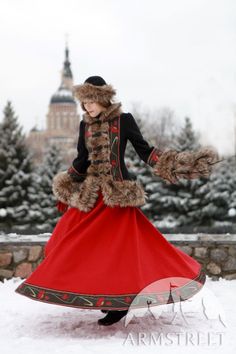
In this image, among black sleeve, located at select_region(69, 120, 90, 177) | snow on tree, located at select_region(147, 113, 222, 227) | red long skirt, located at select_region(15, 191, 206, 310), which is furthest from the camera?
snow on tree, located at select_region(147, 113, 222, 227)

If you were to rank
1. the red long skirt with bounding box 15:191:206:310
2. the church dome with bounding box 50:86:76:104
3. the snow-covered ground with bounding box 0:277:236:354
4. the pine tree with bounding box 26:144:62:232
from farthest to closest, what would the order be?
the church dome with bounding box 50:86:76:104, the pine tree with bounding box 26:144:62:232, the red long skirt with bounding box 15:191:206:310, the snow-covered ground with bounding box 0:277:236:354

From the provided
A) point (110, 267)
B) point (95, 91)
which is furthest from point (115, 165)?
point (110, 267)

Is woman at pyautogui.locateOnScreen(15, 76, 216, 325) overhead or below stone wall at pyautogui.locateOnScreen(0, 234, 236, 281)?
overhead

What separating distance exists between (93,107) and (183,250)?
8.76 feet

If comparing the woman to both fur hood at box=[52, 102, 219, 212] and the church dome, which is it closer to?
fur hood at box=[52, 102, 219, 212]

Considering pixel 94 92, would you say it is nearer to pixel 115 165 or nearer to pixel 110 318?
pixel 115 165

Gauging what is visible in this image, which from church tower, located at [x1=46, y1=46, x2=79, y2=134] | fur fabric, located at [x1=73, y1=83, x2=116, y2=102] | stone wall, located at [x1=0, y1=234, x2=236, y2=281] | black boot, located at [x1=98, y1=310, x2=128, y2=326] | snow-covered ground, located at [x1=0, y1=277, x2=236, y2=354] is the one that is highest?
church tower, located at [x1=46, y1=46, x2=79, y2=134]

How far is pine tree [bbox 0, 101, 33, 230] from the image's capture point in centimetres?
1816

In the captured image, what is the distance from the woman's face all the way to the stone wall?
2.35m

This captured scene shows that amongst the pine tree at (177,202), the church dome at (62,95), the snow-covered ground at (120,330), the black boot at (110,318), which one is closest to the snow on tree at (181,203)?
the pine tree at (177,202)

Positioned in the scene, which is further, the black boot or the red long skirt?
the black boot

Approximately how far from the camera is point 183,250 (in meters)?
6.23

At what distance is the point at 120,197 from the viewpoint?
3.96 meters

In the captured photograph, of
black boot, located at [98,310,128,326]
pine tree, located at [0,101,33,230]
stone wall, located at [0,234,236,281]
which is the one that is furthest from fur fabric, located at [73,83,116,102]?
pine tree, located at [0,101,33,230]
